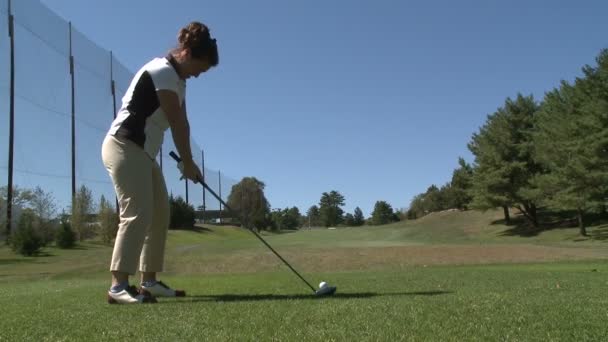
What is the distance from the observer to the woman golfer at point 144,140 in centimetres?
428

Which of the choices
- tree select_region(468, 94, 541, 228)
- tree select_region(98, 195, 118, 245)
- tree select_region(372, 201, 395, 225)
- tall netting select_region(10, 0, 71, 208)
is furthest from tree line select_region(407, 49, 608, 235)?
tree select_region(372, 201, 395, 225)

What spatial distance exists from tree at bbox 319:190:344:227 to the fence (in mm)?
106594

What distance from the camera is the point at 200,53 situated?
4582 mm

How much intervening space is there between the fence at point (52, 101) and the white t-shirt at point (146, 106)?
28.4m

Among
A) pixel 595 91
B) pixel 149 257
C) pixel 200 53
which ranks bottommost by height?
pixel 149 257

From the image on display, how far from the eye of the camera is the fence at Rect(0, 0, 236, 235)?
30219 millimetres

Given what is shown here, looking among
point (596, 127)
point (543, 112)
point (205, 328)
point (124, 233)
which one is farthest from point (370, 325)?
point (543, 112)

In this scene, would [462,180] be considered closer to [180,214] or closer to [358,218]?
[180,214]

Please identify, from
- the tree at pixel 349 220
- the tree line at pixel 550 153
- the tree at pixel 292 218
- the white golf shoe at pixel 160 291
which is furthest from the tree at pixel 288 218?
the white golf shoe at pixel 160 291

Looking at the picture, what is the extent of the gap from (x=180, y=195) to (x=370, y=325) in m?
66.1

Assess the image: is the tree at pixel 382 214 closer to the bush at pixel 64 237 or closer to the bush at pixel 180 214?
the bush at pixel 180 214

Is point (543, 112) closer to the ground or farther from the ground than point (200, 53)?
farther from the ground

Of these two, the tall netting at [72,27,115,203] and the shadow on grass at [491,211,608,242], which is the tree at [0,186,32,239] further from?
the shadow on grass at [491,211,608,242]

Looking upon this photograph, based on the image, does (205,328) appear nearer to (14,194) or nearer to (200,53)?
(200,53)
